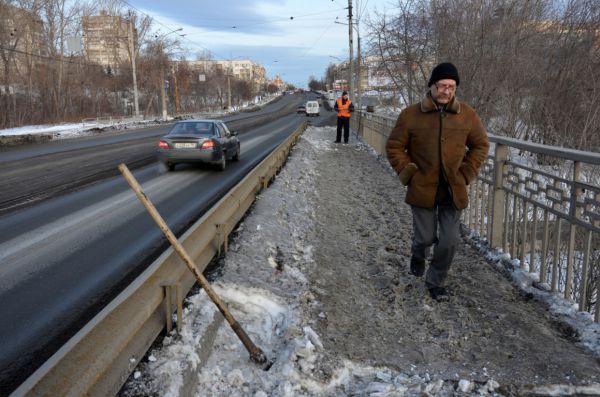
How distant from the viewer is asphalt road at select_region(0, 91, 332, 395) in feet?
12.9

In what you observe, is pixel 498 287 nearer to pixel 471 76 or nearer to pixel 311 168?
pixel 311 168

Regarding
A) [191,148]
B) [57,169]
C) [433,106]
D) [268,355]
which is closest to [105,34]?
[57,169]

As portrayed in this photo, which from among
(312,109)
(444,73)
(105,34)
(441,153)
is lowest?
(441,153)

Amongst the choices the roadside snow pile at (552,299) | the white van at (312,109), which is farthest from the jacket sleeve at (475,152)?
the white van at (312,109)

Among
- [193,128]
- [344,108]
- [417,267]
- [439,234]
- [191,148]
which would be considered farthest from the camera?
[344,108]

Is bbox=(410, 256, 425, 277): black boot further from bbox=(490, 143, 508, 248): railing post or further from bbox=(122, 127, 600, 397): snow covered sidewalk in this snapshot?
bbox=(490, 143, 508, 248): railing post

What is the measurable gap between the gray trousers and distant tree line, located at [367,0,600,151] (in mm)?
10806

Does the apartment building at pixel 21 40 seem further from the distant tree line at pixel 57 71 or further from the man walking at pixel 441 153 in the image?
the man walking at pixel 441 153

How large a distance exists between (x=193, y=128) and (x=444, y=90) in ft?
35.1

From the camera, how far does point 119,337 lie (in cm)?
273

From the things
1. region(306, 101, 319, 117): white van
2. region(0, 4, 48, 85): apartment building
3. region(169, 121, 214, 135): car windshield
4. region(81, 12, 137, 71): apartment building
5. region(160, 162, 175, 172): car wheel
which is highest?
region(81, 12, 137, 71): apartment building

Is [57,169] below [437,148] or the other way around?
below

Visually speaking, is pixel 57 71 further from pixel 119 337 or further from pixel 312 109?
pixel 119 337

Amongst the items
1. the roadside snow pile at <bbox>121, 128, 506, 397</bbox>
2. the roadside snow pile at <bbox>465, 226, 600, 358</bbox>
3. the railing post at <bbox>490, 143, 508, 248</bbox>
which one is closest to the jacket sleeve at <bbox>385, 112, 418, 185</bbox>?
the roadside snow pile at <bbox>121, 128, 506, 397</bbox>
